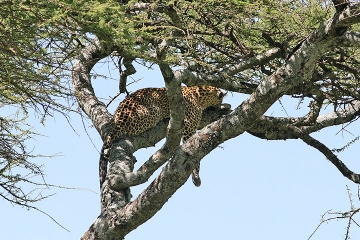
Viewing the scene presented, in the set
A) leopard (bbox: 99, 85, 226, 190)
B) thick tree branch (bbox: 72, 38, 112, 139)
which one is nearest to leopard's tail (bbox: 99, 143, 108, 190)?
leopard (bbox: 99, 85, 226, 190)

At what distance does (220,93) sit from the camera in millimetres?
10031

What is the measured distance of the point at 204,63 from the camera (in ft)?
20.1

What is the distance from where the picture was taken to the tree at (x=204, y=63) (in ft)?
20.3

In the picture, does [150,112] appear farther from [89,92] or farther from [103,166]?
[103,166]

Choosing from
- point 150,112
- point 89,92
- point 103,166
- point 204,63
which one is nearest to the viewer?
point 204,63

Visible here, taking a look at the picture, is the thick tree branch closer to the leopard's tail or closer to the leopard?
the leopard

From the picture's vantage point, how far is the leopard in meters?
8.43

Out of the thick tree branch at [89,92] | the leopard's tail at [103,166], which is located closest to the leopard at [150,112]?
the leopard's tail at [103,166]

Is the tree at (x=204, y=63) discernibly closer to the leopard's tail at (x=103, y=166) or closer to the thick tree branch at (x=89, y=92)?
the thick tree branch at (x=89, y=92)

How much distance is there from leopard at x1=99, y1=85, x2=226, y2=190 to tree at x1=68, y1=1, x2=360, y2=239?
161 mm

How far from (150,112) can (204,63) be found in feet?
9.46

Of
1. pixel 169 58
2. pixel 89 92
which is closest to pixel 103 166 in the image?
pixel 89 92

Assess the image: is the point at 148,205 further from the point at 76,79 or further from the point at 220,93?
the point at 220,93

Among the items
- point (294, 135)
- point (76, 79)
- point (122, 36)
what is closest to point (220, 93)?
point (294, 135)
